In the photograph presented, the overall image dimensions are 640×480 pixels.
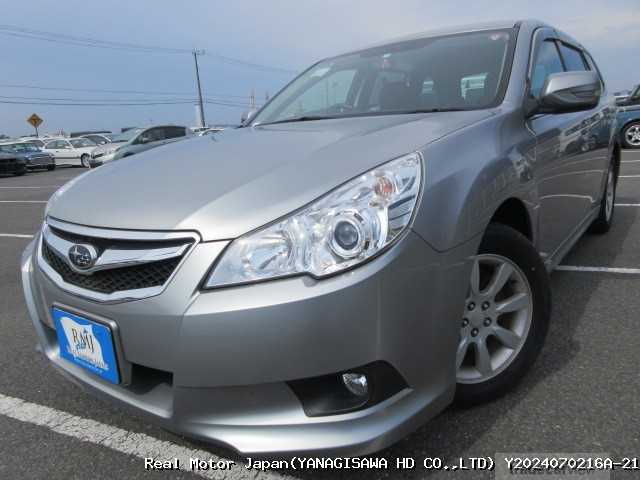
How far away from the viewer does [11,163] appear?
1745cm

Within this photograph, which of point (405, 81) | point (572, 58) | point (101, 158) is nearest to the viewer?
point (405, 81)

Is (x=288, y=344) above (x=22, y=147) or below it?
above

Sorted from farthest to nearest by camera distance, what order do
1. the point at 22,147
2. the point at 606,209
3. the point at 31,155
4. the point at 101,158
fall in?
the point at 22,147, the point at 31,155, the point at 101,158, the point at 606,209

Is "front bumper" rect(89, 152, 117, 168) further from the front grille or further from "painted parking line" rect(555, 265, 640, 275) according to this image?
the front grille

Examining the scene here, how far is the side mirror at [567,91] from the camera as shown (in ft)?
6.54

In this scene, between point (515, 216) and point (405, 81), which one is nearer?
point (515, 216)

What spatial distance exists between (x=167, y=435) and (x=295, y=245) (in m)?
0.97

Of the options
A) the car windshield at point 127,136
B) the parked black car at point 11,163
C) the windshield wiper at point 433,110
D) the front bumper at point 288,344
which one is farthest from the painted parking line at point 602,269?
the parked black car at point 11,163

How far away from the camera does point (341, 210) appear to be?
4.35ft

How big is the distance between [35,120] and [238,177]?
1175 inches

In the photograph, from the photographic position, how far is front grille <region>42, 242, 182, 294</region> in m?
1.34

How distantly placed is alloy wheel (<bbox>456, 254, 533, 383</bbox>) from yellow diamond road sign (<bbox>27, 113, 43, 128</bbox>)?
98.5 ft

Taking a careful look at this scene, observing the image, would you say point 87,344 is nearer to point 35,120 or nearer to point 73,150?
point 73,150

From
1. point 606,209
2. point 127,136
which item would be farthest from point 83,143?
point 606,209
